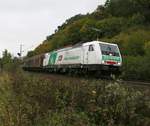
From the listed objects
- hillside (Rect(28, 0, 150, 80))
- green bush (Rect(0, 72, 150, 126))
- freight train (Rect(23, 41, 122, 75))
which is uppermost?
hillside (Rect(28, 0, 150, 80))

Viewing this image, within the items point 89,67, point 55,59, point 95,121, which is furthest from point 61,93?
point 55,59

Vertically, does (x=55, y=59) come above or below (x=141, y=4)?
below

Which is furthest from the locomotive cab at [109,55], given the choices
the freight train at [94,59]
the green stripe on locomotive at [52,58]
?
the green stripe on locomotive at [52,58]

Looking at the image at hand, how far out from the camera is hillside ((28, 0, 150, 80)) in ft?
127

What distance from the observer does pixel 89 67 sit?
2994 cm

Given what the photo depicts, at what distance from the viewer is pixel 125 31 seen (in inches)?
2613

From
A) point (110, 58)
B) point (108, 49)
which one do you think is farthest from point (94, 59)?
point (108, 49)

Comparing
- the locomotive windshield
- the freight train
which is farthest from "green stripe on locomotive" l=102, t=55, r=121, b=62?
the locomotive windshield

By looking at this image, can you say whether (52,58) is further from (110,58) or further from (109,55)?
(110,58)

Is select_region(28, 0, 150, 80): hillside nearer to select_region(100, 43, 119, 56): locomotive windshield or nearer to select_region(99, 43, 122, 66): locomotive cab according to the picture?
select_region(100, 43, 119, 56): locomotive windshield

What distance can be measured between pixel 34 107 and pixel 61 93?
89 centimetres

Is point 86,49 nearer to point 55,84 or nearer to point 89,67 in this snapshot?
point 89,67

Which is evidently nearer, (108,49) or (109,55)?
(109,55)

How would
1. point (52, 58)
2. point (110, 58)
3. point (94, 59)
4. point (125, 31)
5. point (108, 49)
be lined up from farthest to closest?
point (125, 31)
point (52, 58)
point (108, 49)
point (110, 58)
point (94, 59)
